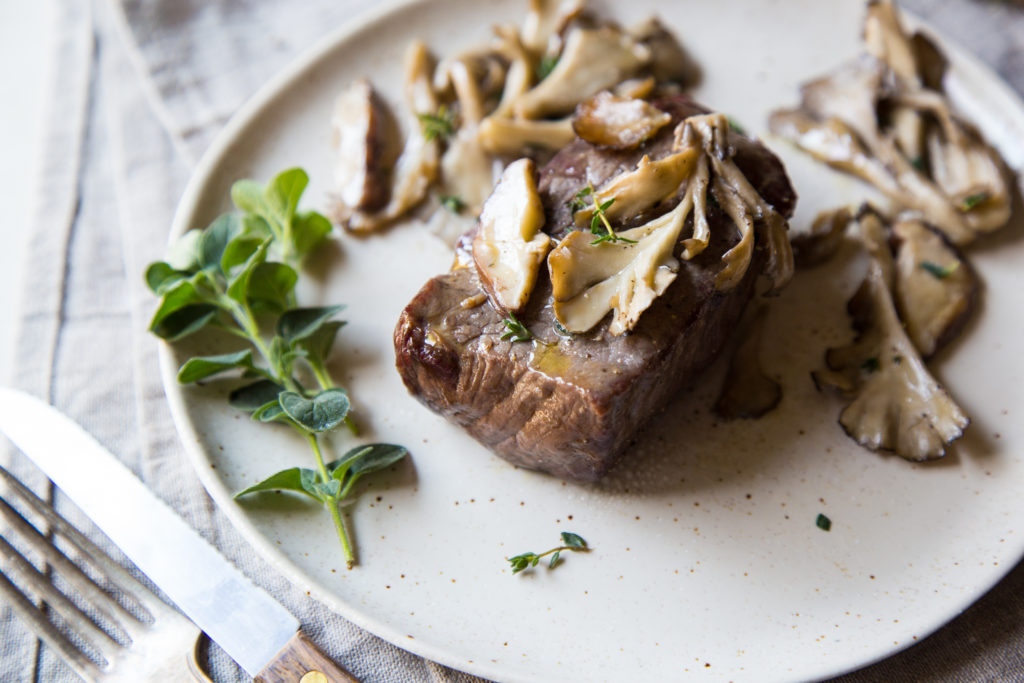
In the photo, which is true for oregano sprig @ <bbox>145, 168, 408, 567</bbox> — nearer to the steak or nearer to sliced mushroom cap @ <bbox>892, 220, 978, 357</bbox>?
the steak

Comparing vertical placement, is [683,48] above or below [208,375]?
above

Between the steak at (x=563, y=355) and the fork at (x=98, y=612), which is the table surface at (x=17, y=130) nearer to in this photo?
the fork at (x=98, y=612)

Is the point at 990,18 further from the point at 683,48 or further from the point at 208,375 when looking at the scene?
the point at 208,375

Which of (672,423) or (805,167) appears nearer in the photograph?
(672,423)

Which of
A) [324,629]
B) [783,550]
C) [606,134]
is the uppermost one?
[606,134]

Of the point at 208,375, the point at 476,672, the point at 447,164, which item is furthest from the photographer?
the point at 447,164

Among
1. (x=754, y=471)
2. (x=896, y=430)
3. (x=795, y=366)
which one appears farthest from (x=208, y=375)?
(x=896, y=430)
